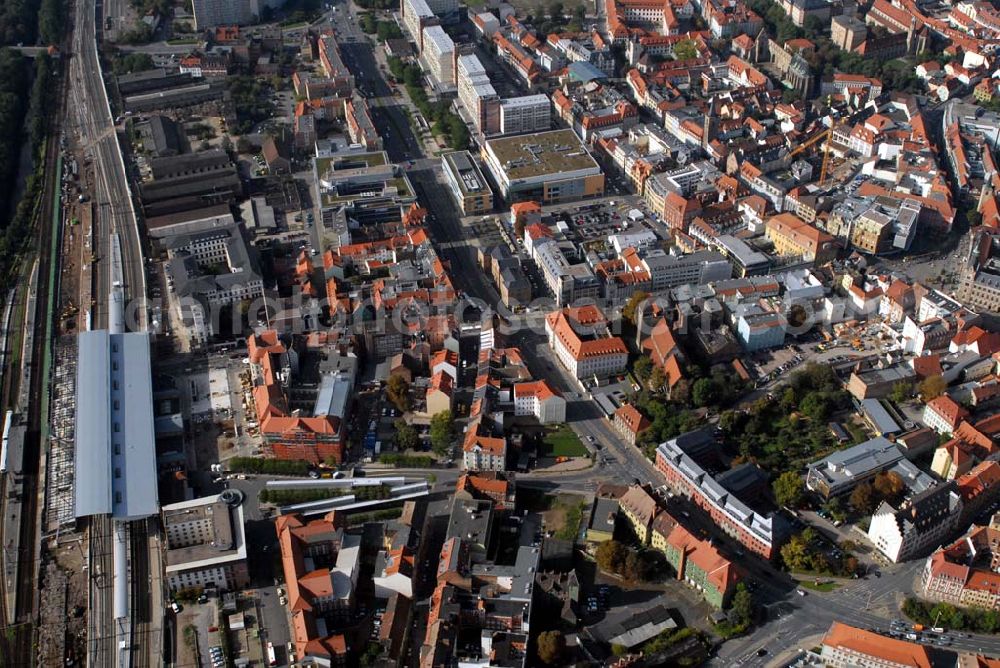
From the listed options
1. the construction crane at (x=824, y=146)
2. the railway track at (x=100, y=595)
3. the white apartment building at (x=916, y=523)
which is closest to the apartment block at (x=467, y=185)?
the construction crane at (x=824, y=146)

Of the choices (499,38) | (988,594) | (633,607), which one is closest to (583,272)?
(633,607)

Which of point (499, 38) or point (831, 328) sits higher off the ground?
point (499, 38)

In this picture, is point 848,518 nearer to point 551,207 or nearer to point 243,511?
point 243,511

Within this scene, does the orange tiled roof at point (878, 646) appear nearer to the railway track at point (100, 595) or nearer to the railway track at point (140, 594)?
the railway track at point (140, 594)

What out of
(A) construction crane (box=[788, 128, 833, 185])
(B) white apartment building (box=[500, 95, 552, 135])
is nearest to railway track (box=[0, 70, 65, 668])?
(B) white apartment building (box=[500, 95, 552, 135])

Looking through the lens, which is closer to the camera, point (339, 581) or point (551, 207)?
point (339, 581)

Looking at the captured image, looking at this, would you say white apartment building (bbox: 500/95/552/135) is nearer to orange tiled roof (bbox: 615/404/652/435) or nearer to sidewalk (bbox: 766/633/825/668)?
orange tiled roof (bbox: 615/404/652/435)
